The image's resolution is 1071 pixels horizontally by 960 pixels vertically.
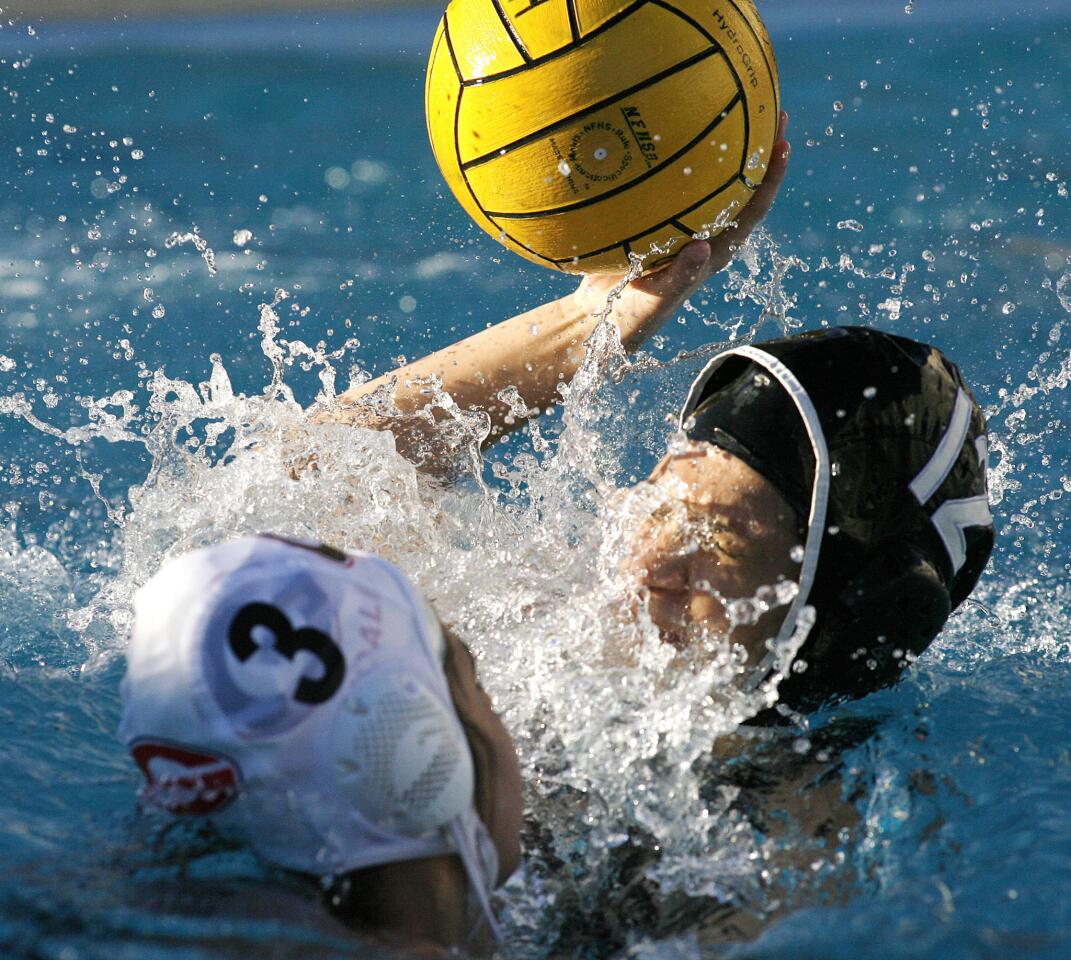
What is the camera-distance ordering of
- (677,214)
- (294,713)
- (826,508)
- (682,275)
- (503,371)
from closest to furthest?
(294,713) < (826,508) < (677,214) < (682,275) < (503,371)

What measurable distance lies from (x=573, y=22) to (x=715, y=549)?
1046 millimetres

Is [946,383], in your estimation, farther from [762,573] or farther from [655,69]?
[655,69]

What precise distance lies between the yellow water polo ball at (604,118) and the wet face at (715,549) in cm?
58

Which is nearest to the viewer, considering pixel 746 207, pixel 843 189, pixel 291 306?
pixel 746 207

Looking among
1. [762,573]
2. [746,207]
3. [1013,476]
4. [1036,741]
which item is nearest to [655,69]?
[746,207]

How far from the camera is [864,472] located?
1912 millimetres

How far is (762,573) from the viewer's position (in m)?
1.95

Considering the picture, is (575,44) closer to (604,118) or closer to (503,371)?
(604,118)

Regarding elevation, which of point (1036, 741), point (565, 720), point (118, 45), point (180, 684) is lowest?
point (1036, 741)

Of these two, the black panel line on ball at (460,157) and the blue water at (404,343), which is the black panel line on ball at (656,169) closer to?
the black panel line on ball at (460,157)

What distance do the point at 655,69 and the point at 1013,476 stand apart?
2.09 m

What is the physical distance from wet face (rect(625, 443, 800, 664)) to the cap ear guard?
0.09m

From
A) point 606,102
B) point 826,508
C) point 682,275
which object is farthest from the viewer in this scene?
point 682,275

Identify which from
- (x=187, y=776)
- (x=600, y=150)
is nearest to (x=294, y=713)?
(x=187, y=776)
